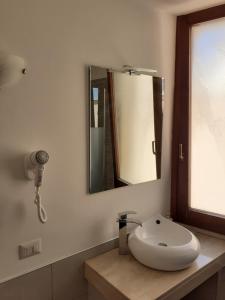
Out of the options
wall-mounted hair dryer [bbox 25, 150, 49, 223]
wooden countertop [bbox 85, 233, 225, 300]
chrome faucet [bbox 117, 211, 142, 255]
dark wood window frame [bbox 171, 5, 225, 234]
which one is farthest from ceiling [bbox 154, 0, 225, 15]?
wooden countertop [bbox 85, 233, 225, 300]

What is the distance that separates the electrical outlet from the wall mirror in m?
0.42

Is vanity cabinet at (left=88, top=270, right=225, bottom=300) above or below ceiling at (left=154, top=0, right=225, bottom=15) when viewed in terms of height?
below

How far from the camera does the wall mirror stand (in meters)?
1.68

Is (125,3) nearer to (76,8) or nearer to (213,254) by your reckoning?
(76,8)

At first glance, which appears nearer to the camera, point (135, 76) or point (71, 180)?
point (71, 180)

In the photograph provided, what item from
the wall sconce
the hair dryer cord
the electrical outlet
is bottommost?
the electrical outlet

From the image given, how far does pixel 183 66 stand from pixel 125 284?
155 cm

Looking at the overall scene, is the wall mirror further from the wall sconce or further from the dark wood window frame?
the wall sconce

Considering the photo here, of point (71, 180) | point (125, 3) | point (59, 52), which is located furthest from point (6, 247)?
point (125, 3)

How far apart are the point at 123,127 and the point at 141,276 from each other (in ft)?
2.93

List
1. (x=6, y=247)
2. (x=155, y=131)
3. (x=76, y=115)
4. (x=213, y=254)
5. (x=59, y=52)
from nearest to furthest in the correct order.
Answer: (x=6, y=247)
(x=59, y=52)
(x=76, y=115)
(x=213, y=254)
(x=155, y=131)

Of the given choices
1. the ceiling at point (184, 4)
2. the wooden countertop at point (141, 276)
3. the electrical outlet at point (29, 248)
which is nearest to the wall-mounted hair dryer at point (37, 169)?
the electrical outlet at point (29, 248)

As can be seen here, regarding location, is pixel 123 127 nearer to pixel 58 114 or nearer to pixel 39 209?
pixel 58 114

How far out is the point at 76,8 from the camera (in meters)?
1.53
